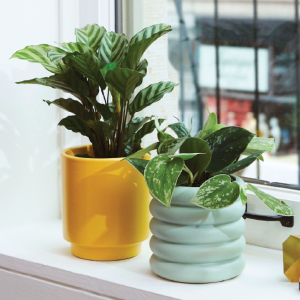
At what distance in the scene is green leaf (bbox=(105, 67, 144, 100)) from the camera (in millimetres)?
628

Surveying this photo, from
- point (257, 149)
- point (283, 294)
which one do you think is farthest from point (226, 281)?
point (257, 149)

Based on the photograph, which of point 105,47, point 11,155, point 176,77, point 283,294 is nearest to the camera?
point 283,294

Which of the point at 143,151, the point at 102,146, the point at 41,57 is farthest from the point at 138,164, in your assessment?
the point at 41,57

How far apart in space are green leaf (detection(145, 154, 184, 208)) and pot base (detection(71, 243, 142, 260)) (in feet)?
0.79

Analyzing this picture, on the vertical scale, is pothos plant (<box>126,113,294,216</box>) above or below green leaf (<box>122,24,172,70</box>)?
below

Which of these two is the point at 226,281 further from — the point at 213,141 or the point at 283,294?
the point at 213,141

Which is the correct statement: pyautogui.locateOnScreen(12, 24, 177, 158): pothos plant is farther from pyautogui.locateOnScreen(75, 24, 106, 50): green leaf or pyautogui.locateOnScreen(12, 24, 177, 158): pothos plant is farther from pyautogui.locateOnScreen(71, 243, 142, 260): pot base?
pyautogui.locateOnScreen(71, 243, 142, 260): pot base

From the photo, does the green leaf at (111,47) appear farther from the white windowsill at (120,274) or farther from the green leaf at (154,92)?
the white windowsill at (120,274)

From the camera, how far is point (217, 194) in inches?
21.8

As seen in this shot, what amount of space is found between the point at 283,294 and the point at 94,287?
0.32 metres

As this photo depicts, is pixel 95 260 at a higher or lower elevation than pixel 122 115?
lower

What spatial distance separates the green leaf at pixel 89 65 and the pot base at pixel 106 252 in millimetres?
313

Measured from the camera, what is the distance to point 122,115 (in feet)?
2.60

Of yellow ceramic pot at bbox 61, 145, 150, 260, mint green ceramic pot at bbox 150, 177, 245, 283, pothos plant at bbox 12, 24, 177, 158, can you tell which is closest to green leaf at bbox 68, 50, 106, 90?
pothos plant at bbox 12, 24, 177, 158
